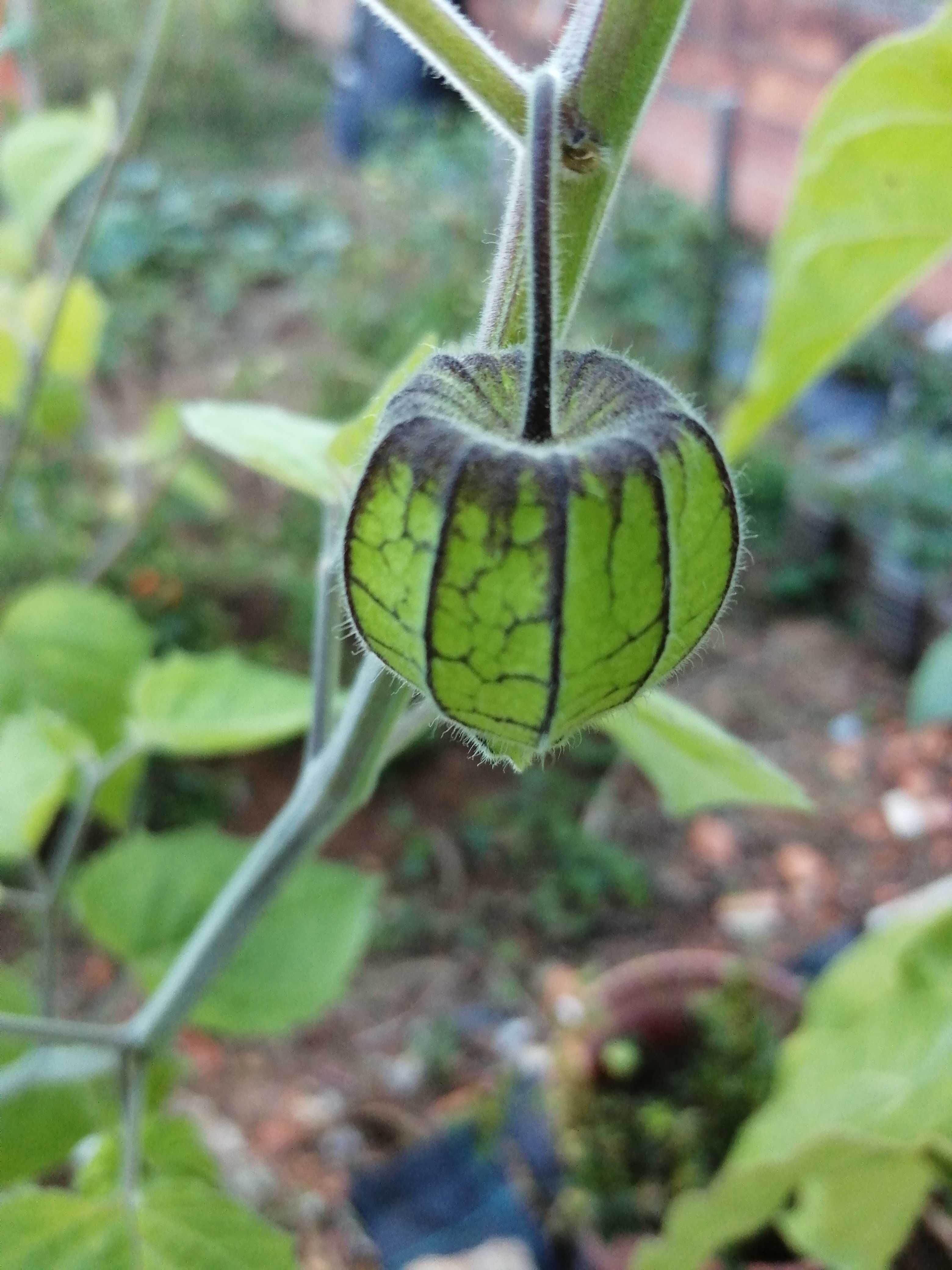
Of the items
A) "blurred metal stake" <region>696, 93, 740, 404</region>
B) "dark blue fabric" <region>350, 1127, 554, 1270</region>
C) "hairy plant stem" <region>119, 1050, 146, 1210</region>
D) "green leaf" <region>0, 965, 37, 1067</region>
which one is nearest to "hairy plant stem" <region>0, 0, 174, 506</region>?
"green leaf" <region>0, 965, 37, 1067</region>

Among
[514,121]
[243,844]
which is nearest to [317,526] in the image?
[243,844]

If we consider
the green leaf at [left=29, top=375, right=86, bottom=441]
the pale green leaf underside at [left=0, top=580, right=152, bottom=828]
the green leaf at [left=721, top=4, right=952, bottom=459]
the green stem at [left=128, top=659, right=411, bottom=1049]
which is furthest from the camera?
the green leaf at [left=29, top=375, right=86, bottom=441]

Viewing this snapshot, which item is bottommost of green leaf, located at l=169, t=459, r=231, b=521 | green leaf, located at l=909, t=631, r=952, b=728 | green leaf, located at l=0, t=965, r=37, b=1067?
green leaf, located at l=0, t=965, r=37, b=1067

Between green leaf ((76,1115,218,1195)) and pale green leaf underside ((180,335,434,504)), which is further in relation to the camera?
green leaf ((76,1115,218,1195))

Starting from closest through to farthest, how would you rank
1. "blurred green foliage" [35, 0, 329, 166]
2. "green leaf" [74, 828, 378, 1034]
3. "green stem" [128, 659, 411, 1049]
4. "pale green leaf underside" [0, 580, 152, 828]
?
"green stem" [128, 659, 411, 1049] < "green leaf" [74, 828, 378, 1034] < "pale green leaf underside" [0, 580, 152, 828] < "blurred green foliage" [35, 0, 329, 166]

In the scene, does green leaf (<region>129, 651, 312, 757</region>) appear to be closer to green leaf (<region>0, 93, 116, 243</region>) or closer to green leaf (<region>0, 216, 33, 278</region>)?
green leaf (<region>0, 93, 116, 243</region>)

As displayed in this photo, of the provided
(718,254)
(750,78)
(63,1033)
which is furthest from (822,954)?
(750,78)

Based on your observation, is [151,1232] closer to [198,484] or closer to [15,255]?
[15,255]
